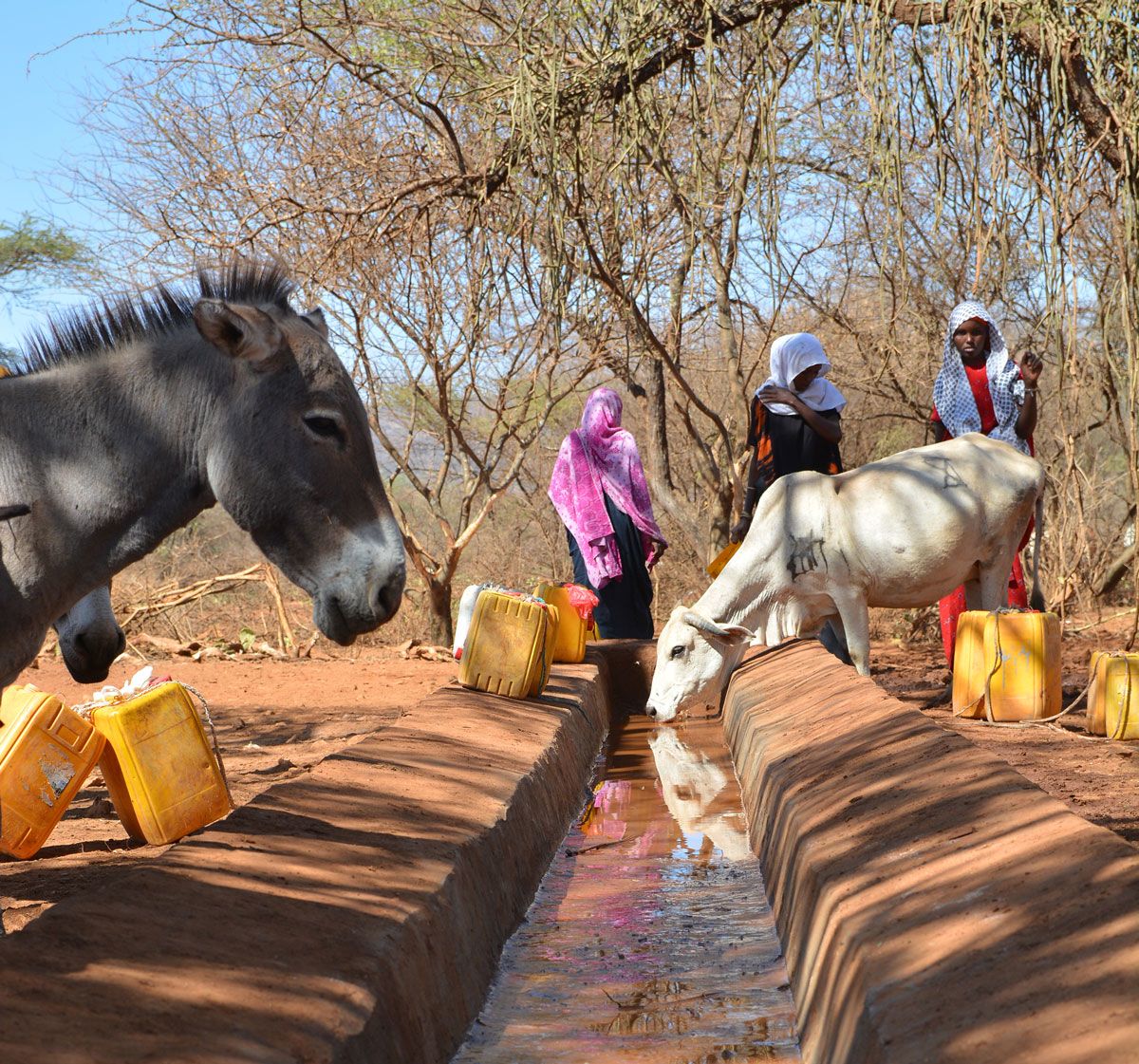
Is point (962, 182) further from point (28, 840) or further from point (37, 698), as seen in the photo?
point (28, 840)

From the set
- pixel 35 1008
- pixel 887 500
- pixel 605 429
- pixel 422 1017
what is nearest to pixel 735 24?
pixel 887 500

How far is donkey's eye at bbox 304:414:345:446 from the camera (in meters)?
3.24

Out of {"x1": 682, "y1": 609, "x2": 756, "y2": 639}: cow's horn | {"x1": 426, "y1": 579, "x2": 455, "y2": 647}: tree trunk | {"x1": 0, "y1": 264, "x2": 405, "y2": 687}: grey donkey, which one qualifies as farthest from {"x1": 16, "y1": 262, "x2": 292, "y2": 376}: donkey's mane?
{"x1": 426, "y1": 579, "x2": 455, "y2": 647}: tree trunk

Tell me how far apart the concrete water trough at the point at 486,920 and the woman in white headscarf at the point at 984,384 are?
3.84 m

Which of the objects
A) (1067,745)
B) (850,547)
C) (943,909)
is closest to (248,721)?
(850,547)

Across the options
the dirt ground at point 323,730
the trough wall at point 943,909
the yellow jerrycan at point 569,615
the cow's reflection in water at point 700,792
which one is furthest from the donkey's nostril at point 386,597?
the yellow jerrycan at point 569,615

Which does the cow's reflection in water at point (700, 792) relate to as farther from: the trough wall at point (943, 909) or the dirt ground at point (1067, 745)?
the dirt ground at point (1067, 745)

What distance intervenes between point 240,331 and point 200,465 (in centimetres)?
34

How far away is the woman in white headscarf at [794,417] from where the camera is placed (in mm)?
8305

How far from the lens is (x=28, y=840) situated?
468cm

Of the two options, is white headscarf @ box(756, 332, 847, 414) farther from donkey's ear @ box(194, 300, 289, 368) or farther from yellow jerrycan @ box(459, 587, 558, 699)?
donkey's ear @ box(194, 300, 289, 368)

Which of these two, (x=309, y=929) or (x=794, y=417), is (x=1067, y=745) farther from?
(x=309, y=929)

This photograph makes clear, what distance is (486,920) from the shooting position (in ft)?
12.4

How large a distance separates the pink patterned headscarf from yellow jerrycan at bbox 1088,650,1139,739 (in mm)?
3383
